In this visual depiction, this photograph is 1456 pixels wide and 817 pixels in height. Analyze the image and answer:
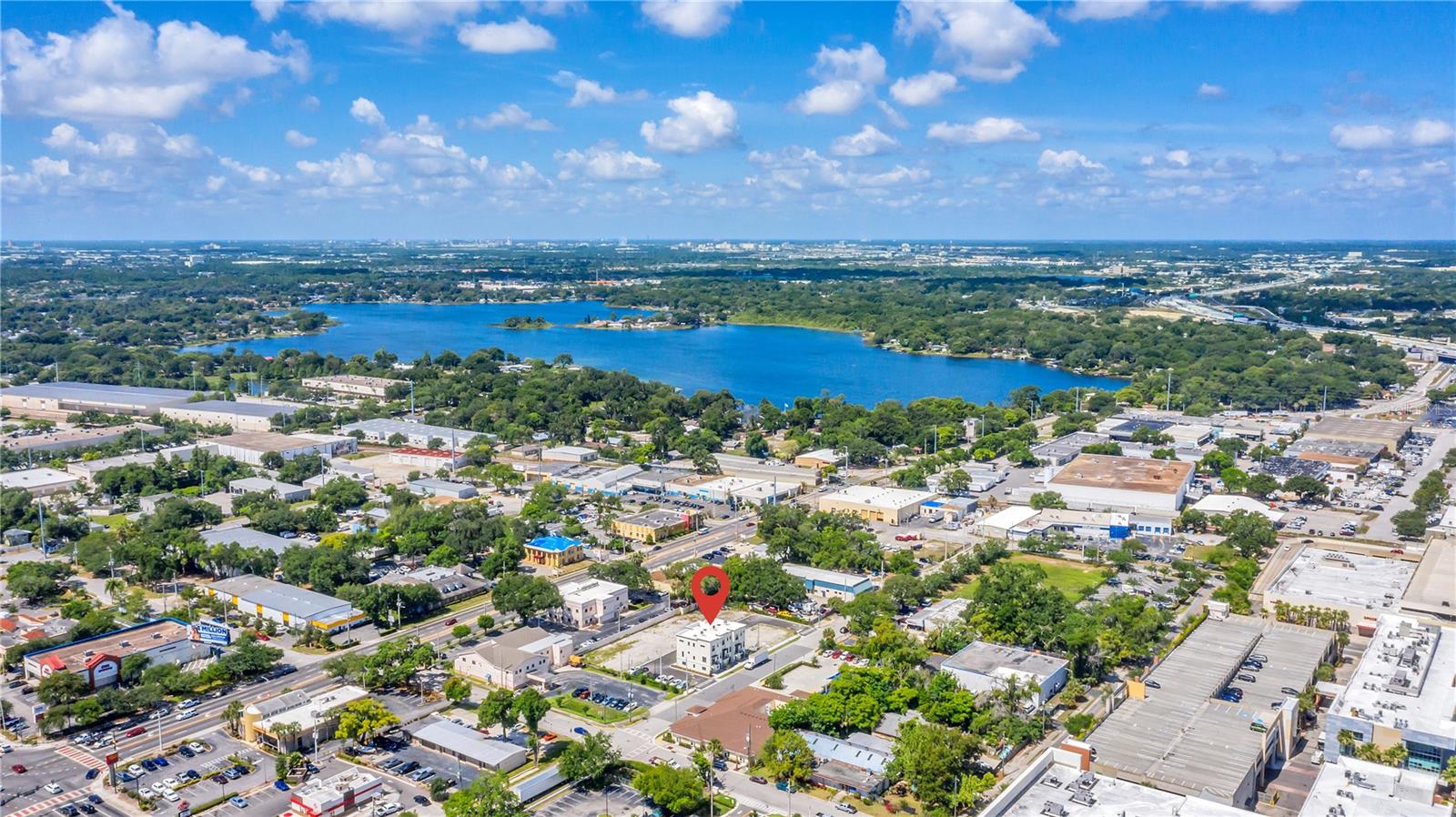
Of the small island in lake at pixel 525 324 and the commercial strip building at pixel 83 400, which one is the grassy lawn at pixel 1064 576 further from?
the small island in lake at pixel 525 324

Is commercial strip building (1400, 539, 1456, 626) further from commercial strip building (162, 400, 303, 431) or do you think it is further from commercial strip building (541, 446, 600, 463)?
commercial strip building (162, 400, 303, 431)

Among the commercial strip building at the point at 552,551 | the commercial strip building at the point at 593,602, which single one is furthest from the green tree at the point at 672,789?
the commercial strip building at the point at 552,551

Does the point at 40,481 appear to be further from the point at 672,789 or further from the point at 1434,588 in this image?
the point at 1434,588

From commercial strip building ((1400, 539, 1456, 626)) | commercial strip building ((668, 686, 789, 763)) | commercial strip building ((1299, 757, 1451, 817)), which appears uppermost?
commercial strip building ((1299, 757, 1451, 817))

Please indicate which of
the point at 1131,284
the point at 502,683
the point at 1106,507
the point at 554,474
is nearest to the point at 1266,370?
the point at 1106,507

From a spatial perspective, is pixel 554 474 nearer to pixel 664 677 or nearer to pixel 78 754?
pixel 664 677

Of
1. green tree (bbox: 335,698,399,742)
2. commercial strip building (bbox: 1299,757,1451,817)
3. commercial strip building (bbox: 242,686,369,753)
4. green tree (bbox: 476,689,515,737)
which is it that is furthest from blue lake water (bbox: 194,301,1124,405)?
commercial strip building (bbox: 1299,757,1451,817)
